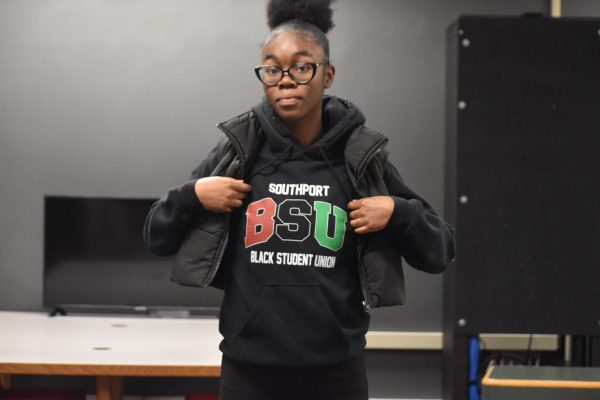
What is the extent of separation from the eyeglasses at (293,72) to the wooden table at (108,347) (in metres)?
1.23

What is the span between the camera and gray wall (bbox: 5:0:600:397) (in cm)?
356

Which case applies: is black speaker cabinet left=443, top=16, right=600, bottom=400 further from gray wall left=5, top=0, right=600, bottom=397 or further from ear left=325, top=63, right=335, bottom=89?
ear left=325, top=63, right=335, bottom=89

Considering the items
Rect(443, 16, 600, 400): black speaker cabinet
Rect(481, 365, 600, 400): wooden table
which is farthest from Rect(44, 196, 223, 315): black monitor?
Rect(481, 365, 600, 400): wooden table

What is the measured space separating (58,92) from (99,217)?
0.64 metres

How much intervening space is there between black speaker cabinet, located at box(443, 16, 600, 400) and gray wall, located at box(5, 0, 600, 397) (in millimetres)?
783

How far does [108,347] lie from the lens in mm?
Answer: 2650

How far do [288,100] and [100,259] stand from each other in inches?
91.0

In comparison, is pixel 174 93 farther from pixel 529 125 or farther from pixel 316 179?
pixel 316 179

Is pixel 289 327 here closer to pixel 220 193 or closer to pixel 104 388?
pixel 220 193

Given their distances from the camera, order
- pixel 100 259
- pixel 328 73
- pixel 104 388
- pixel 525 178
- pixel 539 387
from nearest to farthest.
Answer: pixel 328 73 < pixel 539 387 < pixel 104 388 < pixel 525 178 < pixel 100 259

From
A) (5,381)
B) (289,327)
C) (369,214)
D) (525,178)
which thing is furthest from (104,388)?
(525,178)

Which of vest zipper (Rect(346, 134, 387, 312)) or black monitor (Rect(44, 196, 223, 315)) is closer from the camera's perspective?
vest zipper (Rect(346, 134, 387, 312))

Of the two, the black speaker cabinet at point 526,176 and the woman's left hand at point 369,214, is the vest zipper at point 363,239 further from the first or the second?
the black speaker cabinet at point 526,176

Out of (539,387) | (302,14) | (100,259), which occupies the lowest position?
(539,387)
